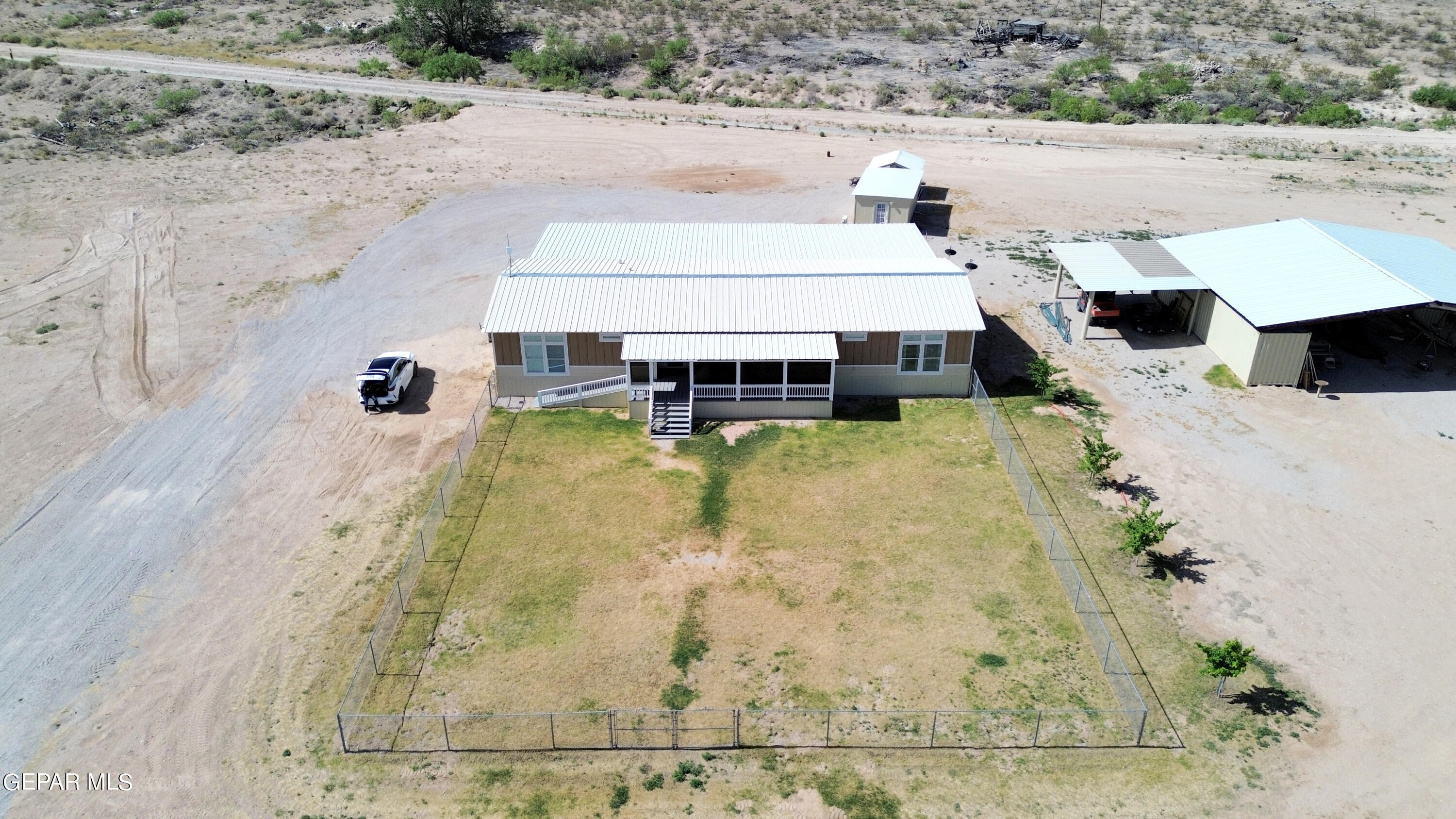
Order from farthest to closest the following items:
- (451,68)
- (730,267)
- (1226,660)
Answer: (451,68), (730,267), (1226,660)

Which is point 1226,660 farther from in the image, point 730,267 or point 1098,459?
point 730,267

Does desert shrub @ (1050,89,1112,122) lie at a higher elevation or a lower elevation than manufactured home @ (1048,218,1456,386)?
higher

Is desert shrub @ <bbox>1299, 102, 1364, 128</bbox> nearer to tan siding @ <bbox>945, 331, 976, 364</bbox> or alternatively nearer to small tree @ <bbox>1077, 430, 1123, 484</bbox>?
tan siding @ <bbox>945, 331, 976, 364</bbox>

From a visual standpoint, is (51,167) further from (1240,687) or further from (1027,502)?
(1240,687)

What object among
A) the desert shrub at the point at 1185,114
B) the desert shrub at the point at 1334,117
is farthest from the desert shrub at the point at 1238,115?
the desert shrub at the point at 1334,117

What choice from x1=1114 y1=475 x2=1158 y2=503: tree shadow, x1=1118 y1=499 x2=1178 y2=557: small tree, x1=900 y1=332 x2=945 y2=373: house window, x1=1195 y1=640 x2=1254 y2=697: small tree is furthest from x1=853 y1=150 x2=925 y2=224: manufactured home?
x1=1195 y1=640 x2=1254 y2=697: small tree

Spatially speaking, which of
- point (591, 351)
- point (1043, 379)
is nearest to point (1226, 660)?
point (1043, 379)

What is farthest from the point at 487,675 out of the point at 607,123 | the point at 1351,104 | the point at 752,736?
the point at 1351,104
